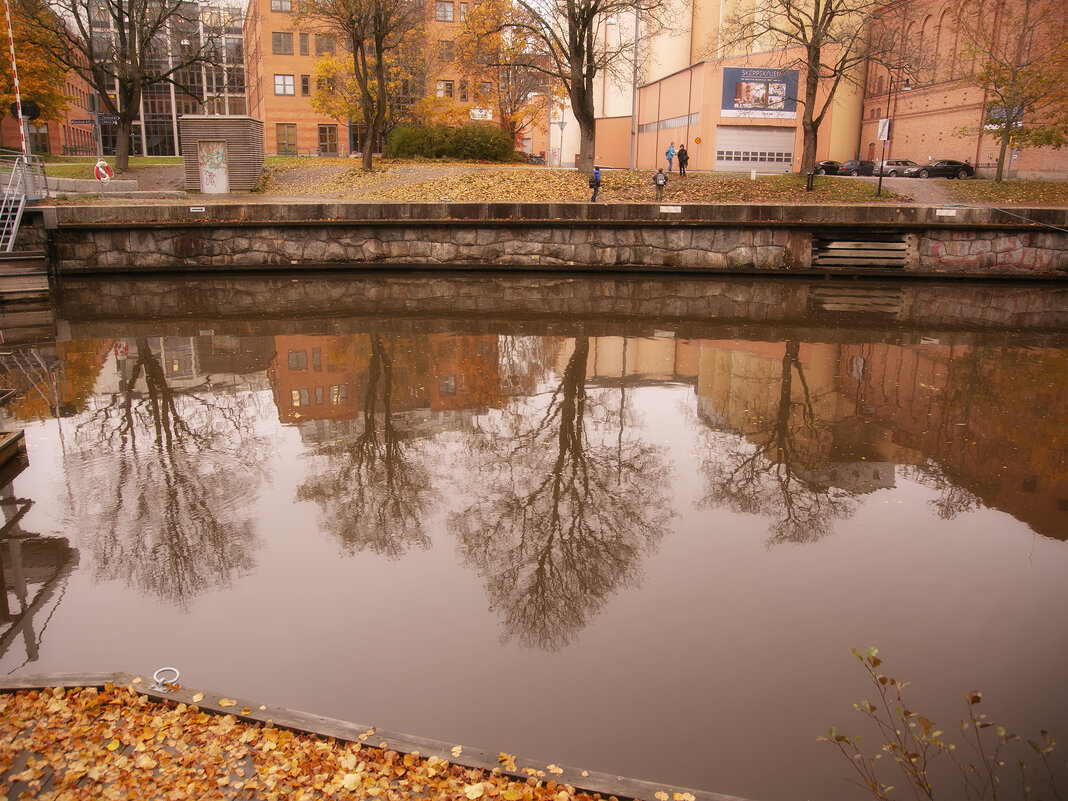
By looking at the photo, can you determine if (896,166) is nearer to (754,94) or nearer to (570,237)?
(754,94)

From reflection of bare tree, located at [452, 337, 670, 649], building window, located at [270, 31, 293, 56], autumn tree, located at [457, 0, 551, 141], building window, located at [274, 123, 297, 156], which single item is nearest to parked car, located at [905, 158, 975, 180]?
autumn tree, located at [457, 0, 551, 141]

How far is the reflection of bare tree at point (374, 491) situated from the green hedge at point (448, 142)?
3131cm

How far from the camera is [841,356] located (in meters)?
13.1

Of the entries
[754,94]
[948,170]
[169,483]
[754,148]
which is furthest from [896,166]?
[169,483]

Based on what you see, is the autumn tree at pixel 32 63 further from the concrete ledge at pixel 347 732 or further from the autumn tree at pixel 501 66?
the concrete ledge at pixel 347 732

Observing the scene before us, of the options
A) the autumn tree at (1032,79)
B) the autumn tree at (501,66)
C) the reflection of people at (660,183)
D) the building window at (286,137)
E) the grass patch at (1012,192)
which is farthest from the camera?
the building window at (286,137)

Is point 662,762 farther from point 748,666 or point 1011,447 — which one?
point 1011,447

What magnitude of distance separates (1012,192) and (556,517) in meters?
28.5

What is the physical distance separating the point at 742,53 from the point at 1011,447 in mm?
49257

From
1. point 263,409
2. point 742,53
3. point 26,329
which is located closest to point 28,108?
point 26,329

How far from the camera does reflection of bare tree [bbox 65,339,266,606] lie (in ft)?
20.9

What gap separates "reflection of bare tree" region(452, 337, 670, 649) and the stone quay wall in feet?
40.3

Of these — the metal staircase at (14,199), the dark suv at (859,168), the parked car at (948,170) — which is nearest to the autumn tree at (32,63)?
the metal staircase at (14,199)

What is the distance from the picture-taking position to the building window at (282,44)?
216 feet
